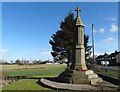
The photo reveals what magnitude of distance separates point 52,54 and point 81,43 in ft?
103

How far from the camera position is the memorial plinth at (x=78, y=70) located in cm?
1658

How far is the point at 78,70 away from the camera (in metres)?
17.5

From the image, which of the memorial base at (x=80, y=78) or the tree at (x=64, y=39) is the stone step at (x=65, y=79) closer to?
the memorial base at (x=80, y=78)

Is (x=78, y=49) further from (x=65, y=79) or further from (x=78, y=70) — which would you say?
(x=65, y=79)

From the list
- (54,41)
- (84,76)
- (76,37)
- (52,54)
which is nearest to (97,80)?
(84,76)

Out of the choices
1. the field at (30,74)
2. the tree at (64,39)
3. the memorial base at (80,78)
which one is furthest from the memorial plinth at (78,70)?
the tree at (64,39)

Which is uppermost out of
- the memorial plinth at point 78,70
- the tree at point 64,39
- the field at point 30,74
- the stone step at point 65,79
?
the tree at point 64,39

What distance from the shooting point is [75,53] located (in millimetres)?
18297

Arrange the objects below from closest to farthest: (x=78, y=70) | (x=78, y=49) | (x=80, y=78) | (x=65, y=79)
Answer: (x=80, y=78) → (x=65, y=79) → (x=78, y=70) → (x=78, y=49)

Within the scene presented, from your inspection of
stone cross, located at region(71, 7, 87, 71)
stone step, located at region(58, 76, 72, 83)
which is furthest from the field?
stone cross, located at region(71, 7, 87, 71)

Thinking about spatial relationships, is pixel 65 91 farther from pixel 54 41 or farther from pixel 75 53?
pixel 54 41

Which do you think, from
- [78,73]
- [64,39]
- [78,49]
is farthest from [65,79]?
[64,39]

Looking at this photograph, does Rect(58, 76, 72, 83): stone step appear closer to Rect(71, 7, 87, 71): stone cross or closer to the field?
Rect(71, 7, 87, 71): stone cross

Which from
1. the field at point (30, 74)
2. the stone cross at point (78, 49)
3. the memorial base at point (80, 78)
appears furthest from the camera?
the stone cross at point (78, 49)
